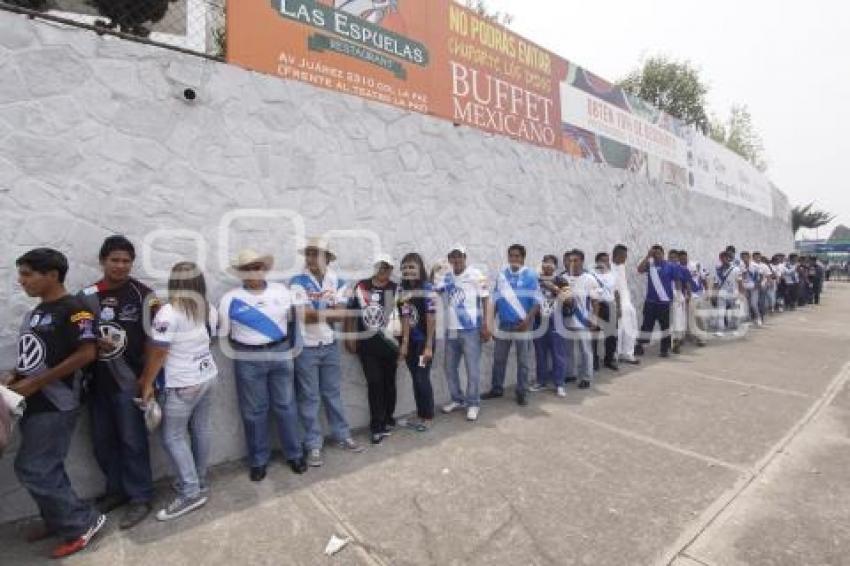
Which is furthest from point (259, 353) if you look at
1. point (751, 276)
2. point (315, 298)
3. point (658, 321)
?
point (751, 276)

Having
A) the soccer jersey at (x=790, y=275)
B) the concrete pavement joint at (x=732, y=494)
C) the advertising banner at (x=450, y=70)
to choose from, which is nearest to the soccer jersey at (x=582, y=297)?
the advertising banner at (x=450, y=70)

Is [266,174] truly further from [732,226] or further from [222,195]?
[732,226]

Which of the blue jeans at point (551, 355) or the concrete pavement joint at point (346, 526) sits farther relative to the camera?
the blue jeans at point (551, 355)

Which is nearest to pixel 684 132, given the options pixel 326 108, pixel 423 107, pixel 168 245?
pixel 423 107

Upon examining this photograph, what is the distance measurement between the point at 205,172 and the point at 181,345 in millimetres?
1442

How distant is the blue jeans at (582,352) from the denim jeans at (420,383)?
2.36 m

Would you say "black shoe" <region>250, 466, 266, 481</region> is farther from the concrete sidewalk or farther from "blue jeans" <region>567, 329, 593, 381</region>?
"blue jeans" <region>567, 329, 593, 381</region>

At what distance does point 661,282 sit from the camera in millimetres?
8164

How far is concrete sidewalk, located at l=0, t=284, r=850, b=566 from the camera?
2898 millimetres

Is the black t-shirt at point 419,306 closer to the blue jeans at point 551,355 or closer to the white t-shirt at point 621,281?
the blue jeans at point 551,355

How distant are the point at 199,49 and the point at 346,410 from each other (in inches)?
135

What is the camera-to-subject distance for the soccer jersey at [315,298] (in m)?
4.13

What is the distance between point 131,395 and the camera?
3.29 metres

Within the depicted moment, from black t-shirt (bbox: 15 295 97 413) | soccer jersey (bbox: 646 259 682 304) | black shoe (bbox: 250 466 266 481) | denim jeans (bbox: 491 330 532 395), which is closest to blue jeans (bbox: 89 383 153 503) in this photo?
black t-shirt (bbox: 15 295 97 413)
